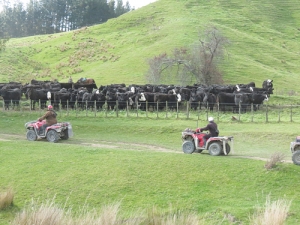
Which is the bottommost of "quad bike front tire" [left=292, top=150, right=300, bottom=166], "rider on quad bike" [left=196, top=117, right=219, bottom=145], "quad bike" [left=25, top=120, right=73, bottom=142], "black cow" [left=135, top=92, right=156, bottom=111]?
"quad bike front tire" [left=292, top=150, right=300, bottom=166]

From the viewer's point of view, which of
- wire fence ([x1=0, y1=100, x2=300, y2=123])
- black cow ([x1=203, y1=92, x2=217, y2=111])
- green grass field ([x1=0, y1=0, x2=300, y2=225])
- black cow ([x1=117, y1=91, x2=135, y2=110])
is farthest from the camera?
black cow ([x1=203, y1=92, x2=217, y2=111])

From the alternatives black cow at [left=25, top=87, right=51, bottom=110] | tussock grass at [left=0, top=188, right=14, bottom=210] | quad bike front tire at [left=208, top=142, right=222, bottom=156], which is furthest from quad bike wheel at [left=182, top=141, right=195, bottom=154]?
black cow at [left=25, top=87, right=51, bottom=110]

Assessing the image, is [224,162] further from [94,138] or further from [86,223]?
[94,138]

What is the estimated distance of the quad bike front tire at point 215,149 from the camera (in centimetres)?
1739

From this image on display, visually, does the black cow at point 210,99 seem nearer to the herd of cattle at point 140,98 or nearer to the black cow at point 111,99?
the herd of cattle at point 140,98

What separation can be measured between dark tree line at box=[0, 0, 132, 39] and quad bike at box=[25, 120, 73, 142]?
351ft

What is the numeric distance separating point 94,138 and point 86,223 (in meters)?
16.3

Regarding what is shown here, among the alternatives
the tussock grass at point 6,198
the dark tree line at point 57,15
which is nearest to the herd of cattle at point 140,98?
the tussock grass at point 6,198

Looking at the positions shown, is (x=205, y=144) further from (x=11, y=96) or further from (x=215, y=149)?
(x=11, y=96)

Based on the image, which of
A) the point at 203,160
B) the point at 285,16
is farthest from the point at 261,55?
the point at 203,160

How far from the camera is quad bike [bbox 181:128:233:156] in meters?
17.4

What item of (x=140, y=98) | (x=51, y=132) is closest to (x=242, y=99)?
(x=140, y=98)

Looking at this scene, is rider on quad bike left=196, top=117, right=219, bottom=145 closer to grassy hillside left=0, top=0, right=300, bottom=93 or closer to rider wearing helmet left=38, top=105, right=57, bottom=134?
rider wearing helmet left=38, top=105, right=57, bottom=134

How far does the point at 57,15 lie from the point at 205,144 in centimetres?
12174
